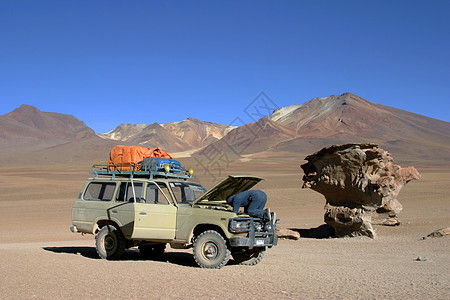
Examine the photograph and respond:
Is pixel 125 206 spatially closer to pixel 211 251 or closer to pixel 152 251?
pixel 152 251

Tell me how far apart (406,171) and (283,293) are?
12389 millimetres

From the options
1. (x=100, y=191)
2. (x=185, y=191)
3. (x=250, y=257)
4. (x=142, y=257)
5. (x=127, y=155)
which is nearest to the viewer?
(x=250, y=257)

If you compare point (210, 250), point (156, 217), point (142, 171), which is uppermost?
point (142, 171)

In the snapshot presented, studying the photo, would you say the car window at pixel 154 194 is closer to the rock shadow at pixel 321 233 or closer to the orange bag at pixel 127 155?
the orange bag at pixel 127 155

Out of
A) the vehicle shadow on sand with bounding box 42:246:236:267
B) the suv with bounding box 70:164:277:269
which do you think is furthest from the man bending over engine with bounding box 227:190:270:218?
the vehicle shadow on sand with bounding box 42:246:236:267

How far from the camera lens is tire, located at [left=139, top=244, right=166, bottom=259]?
38.5 ft

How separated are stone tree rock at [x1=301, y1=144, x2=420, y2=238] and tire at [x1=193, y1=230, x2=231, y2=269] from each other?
8.51 metres

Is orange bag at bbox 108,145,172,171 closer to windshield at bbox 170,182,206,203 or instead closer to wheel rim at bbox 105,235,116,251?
windshield at bbox 170,182,206,203

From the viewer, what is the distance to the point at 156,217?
34.0ft

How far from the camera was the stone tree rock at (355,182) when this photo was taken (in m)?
16.6

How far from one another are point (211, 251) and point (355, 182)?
29.2ft

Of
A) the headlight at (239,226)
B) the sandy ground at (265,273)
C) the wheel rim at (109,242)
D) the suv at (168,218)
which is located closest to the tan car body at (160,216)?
the suv at (168,218)

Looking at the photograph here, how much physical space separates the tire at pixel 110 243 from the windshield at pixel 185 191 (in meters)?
1.70

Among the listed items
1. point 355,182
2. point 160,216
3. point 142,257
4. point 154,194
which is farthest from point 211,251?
point 355,182
